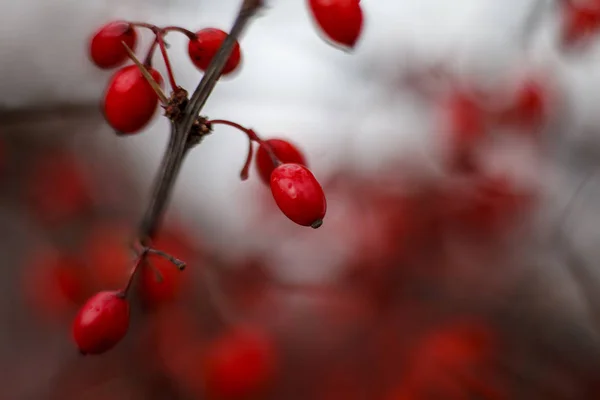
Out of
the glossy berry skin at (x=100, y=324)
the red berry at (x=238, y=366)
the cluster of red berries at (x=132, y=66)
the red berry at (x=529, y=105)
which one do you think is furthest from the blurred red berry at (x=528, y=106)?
the glossy berry skin at (x=100, y=324)

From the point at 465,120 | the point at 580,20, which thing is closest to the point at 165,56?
the point at 580,20

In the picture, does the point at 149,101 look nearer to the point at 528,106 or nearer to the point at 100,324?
the point at 100,324

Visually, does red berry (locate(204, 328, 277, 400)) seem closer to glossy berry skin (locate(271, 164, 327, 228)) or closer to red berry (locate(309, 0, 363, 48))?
glossy berry skin (locate(271, 164, 327, 228))

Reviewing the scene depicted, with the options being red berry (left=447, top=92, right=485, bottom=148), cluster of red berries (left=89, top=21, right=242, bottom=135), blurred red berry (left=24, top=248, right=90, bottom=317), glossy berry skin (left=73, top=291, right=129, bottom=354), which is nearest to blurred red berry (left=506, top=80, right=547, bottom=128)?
red berry (left=447, top=92, right=485, bottom=148)

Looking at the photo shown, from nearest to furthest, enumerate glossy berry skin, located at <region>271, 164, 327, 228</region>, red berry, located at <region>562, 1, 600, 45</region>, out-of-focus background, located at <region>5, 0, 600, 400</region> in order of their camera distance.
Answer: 1. glossy berry skin, located at <region>271, 164, 327, 228</region>
2. out-of-focus background, located at <region>5, 0, 600, 400</region>
3. red berry, located at <region>562, 1, 600, 45</region>

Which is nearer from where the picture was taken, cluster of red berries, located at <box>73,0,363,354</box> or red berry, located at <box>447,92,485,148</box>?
cluster of red berries, located at <box>73,0,363,354</box>

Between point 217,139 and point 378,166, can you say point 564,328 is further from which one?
point 217,139
